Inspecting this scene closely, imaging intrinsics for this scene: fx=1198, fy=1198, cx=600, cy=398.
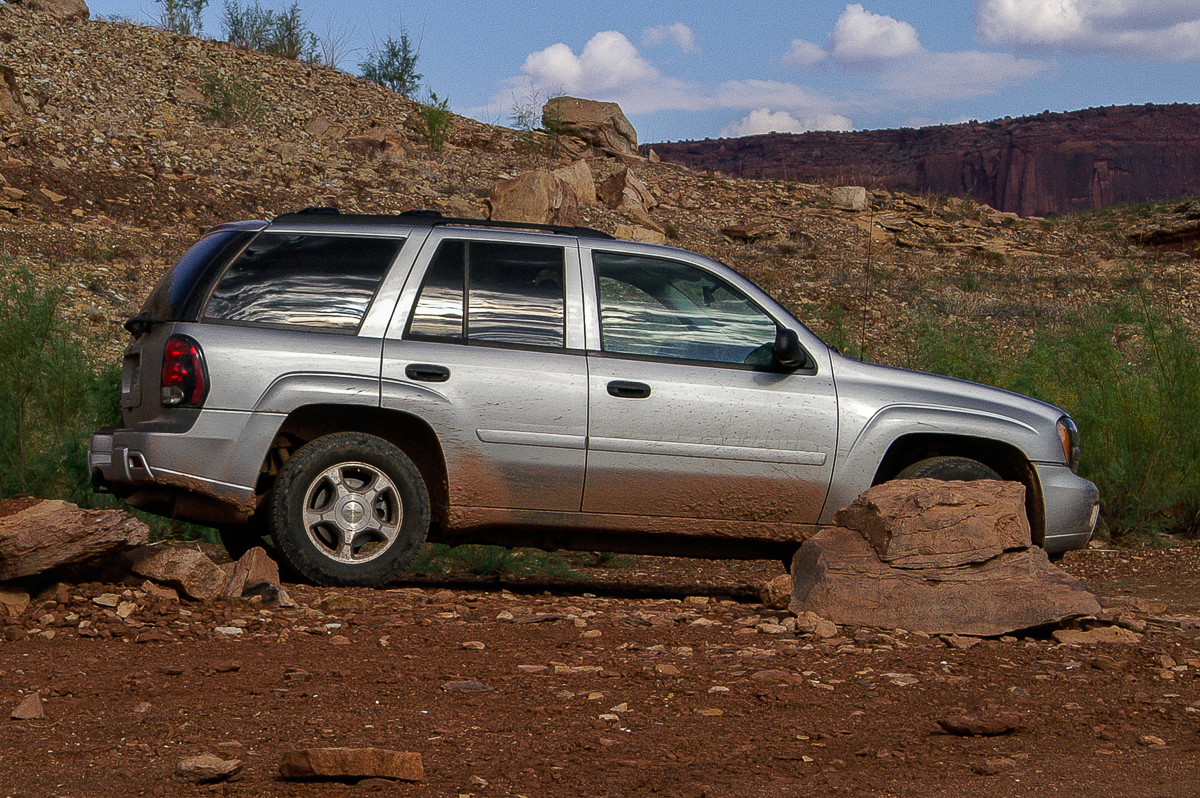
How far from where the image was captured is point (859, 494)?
20.1 feet

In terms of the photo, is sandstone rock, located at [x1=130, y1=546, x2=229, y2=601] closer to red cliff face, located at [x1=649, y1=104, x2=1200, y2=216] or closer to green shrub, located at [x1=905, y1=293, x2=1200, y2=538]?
green shrub, located at [x1=905, y1=293, x2=1200, y2=538]

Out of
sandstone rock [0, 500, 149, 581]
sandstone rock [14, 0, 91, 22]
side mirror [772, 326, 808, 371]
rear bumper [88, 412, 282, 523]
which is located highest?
sandstone rock [14, 0, 91, 22]

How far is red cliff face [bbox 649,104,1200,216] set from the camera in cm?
8700

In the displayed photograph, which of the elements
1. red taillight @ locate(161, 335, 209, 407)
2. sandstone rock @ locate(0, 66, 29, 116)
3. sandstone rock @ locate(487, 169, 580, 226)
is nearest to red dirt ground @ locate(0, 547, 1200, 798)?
red taillight @ locate(161, 335, 209, 407)

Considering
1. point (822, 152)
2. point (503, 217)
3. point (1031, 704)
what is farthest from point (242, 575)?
point (822, 152)

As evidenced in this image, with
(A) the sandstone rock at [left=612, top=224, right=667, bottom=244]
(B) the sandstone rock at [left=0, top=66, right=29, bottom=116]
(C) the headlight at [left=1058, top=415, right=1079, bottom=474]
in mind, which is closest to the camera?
(C) the headlight at [left=1058, top=415, right=1079, bottom=474]

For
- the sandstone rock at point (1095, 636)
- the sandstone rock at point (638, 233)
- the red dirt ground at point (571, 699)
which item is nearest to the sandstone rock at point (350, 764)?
the red dirt ground at point (571, 699)

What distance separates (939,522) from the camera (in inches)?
218

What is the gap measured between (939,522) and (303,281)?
3.28 m

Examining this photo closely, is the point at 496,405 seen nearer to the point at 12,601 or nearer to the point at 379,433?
the point at 379,433

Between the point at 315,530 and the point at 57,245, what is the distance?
12.6 m

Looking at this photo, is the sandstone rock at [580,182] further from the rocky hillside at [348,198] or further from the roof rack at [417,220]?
the roof rack at [417,220]

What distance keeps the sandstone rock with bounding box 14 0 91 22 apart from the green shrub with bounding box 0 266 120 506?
19363mm

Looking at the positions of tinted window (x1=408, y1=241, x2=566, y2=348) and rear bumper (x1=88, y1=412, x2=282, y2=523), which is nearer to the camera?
rear bumper (x1=88, y1=412, x2=282, y2=523)
